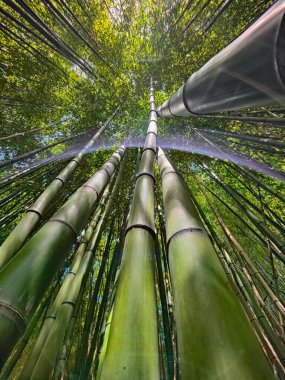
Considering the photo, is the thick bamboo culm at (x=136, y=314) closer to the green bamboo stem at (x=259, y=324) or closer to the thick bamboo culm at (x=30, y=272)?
the thick bamboo culm at (x=30, y=272)

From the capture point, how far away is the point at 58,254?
95 centimetres

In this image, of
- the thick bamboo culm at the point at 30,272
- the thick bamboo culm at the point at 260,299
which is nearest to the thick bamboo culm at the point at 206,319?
the thick bamboo culm at the point at 30,272

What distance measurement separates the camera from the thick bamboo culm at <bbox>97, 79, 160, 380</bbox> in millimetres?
553

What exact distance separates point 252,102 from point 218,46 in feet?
14.2

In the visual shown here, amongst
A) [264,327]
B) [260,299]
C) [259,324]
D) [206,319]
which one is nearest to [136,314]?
[206,319]

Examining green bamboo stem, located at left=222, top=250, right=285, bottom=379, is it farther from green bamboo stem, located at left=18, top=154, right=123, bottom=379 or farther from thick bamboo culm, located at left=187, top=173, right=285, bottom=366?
green bamboo stem, located at left=18, top=154, right=123, bottom=379

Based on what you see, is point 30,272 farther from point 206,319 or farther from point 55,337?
point 55,337

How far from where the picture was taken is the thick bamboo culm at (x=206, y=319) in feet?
1.57

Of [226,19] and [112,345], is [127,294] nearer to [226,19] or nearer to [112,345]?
[112,345]

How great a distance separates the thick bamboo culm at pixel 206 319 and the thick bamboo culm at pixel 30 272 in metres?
0.47

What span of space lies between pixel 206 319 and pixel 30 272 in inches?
24.1

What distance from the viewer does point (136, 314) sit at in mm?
669

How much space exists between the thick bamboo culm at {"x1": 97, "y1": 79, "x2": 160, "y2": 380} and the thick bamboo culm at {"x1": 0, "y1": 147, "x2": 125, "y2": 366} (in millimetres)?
287

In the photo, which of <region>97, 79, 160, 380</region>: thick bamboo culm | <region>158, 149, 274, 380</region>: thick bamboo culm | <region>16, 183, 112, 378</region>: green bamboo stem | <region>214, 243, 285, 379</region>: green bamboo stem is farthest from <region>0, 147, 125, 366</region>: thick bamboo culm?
<region>214, 243, 285, 379</region>: green bamboo stem
